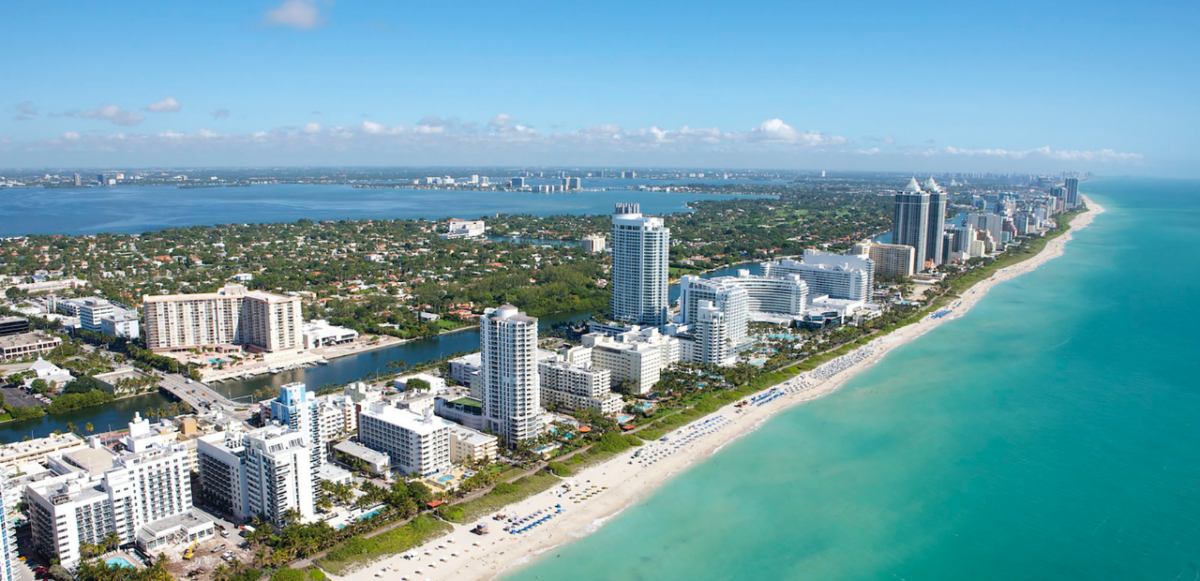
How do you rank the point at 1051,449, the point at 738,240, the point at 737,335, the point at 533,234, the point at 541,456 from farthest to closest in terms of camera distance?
the point at 533,234 < the point at 738,240 < the point at 737,335 < the point at 1051,449 < the point at 541,456

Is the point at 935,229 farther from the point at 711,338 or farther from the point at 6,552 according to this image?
the point at 6,552

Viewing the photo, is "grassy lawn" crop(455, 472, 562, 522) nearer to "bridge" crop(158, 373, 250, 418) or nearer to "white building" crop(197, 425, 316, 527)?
"white building" crop(197, 425, 316, 527)

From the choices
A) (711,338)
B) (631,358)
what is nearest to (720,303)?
(711,338)

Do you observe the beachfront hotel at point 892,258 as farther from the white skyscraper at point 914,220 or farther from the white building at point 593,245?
the white building at point 593,245

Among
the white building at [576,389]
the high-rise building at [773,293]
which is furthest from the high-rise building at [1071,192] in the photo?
the white building at [576,389]

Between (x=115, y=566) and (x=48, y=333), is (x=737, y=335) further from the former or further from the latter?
(x=48, y=333)

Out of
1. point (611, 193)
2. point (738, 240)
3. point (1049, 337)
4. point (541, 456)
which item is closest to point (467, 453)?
point (541, 456)
